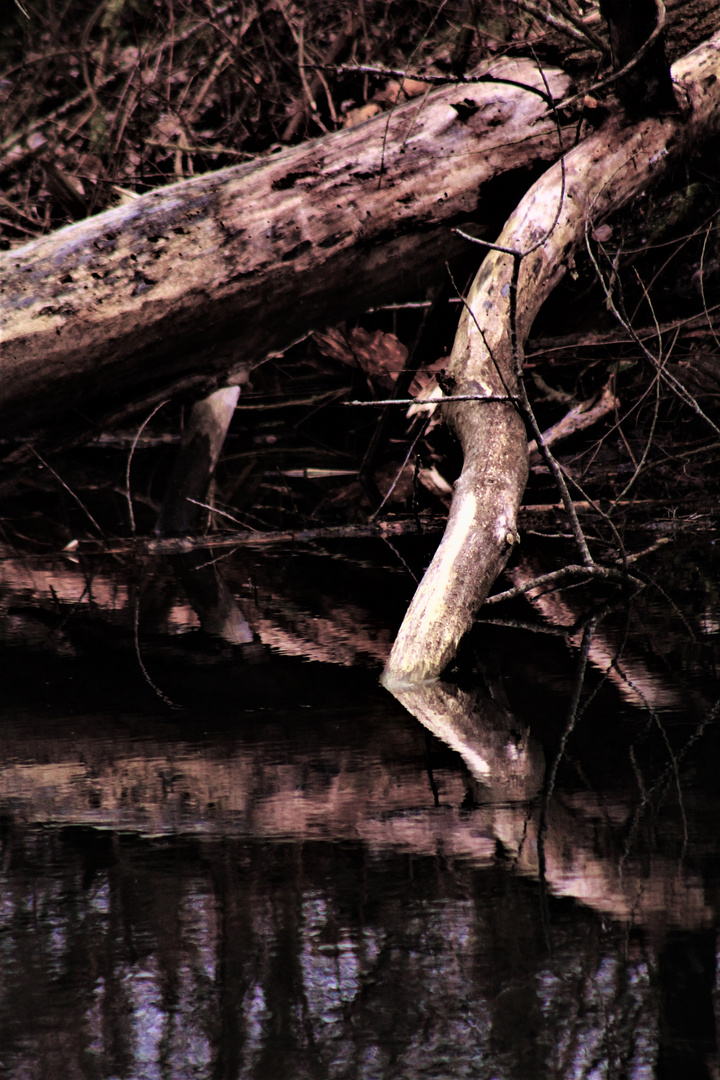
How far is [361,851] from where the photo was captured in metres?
1.76

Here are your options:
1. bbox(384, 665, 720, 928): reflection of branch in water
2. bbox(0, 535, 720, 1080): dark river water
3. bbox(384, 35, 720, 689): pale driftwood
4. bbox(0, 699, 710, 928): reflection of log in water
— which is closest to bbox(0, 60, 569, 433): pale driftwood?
bbox(384, 35, 720, 689): pale driftwood

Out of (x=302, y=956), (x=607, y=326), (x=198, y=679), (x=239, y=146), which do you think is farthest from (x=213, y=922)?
(x=239, y=146)

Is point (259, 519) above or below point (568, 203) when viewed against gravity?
below

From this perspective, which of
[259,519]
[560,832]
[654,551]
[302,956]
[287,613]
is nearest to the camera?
[302,956]

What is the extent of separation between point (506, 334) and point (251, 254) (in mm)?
1079

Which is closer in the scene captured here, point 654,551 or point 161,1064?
point 161,1064

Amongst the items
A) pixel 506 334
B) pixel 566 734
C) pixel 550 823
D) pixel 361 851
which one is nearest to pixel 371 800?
pixel 361 851

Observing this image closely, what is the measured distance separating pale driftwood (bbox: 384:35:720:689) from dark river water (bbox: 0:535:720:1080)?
0.52 feet

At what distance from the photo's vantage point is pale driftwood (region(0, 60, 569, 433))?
3.75 m

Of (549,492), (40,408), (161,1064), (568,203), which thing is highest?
(568,203)

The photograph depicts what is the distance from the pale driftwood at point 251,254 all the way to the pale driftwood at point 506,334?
1.17ft

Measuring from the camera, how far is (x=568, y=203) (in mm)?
3934

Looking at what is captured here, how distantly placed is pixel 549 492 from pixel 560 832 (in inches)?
118

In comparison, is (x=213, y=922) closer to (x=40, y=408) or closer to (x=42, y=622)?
(x=42, y=622)
